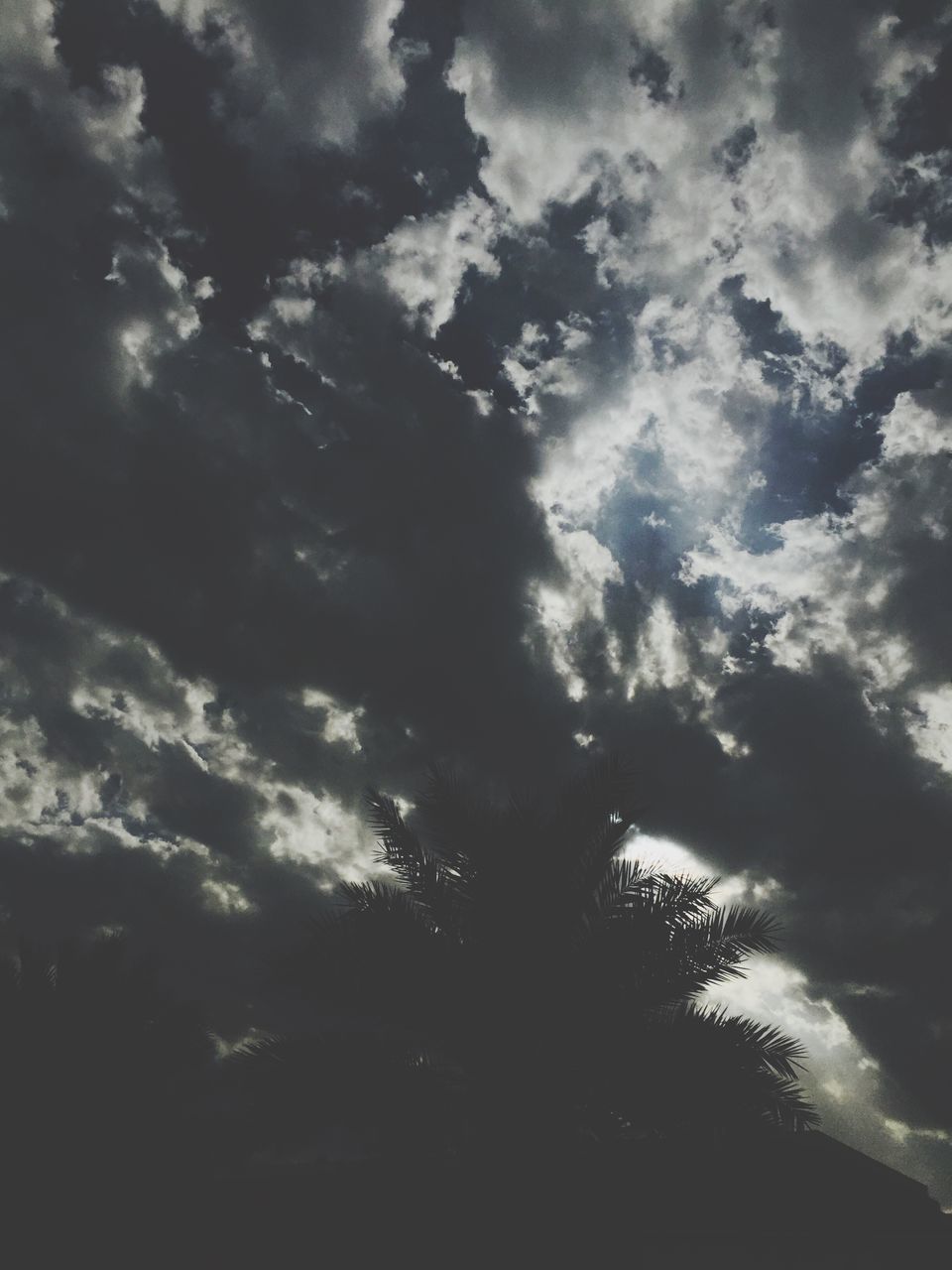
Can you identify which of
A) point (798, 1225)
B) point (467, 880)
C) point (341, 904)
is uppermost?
point (467, 880)

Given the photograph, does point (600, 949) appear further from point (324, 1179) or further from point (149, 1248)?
point (149, 1248)

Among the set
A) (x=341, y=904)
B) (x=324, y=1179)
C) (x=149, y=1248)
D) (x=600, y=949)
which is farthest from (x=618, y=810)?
(x=149, y=1248)

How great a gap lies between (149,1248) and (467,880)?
637 centimetres

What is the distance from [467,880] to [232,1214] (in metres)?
5.23

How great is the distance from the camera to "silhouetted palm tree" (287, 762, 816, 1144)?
875cm

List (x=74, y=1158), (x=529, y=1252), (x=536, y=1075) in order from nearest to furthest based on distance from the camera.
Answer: (x=529, y=1252)
(x=536, y=1075)
(x=74, y=1158)

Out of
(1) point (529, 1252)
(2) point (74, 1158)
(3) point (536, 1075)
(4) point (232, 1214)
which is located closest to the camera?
(1) point (529, 1252)

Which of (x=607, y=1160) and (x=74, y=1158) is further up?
(x=607, y=1160)

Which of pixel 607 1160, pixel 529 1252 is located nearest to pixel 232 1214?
pixel 529 1252

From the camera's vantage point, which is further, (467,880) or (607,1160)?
(467,880)

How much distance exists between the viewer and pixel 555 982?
30.7 feet

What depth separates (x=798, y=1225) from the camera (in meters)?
9.46

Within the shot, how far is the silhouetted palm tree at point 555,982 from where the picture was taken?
8.75 meters

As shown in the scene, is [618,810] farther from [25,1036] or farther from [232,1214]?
[25,1036]
